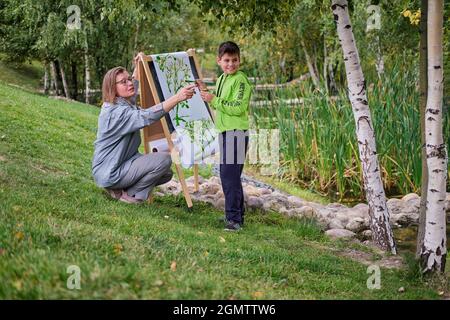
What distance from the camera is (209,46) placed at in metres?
25.1

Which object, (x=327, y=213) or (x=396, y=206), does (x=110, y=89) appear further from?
(x=396, y=206)

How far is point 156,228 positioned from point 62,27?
1245 centimetres

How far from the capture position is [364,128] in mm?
5383

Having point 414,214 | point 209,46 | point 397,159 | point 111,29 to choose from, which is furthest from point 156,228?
point 209,46

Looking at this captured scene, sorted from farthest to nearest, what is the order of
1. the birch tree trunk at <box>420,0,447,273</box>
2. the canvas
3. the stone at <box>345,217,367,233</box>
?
the stone at <box>345,217,367,233</box>
the canvas
the birch tree trunk at <box>420,0,447,273</box>

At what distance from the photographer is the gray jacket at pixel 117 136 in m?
5.37

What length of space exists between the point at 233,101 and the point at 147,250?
1895 mm

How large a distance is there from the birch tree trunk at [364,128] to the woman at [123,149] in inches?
56.2

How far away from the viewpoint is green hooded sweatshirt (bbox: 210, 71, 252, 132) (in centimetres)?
517

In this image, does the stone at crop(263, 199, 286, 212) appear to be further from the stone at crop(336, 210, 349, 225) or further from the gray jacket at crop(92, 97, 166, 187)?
the gray jacket at crop(92, 97, 166, 187)

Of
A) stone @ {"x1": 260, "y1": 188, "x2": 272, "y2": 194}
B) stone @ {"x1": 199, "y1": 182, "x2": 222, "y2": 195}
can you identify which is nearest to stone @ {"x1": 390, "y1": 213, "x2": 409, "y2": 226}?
stone @ {"x1": 260, "y1": 188, "x2": 272, "y2": 194}

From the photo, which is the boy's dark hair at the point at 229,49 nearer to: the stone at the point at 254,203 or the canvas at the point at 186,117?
the canvas at the point at 186,117

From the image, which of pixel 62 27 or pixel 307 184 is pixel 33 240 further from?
pixel 62 27

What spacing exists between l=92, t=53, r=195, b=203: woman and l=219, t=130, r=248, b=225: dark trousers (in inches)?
21.8
